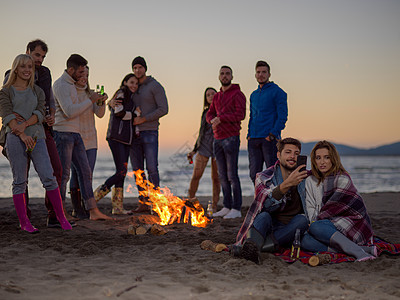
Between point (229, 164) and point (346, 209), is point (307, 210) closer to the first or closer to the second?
point (346, 209)

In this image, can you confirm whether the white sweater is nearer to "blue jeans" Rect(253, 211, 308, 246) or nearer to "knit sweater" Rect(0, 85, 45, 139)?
"blue jeans" Rect(253, 211, 308, 246)

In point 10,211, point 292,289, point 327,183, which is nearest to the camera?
point 292,289

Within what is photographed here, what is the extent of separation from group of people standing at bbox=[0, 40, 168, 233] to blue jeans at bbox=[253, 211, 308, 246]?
2.47m

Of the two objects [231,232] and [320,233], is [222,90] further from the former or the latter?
[320,233]

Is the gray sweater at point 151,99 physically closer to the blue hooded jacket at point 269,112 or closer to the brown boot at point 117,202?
the brown boot at point 117,202

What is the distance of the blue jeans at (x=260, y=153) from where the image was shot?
239 inches

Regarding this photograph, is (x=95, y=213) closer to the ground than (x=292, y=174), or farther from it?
closer to the ground

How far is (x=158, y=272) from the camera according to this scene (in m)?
3.20

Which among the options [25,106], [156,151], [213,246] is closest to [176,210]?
[156,151]

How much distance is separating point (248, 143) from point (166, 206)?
62.5 inches

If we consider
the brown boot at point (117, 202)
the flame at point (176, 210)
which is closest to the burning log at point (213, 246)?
the flame at point (176, 210)

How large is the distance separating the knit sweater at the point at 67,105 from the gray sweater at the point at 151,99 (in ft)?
3.98

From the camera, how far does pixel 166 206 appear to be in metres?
5.87

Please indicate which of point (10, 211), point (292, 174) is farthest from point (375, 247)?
point (10, 211)
